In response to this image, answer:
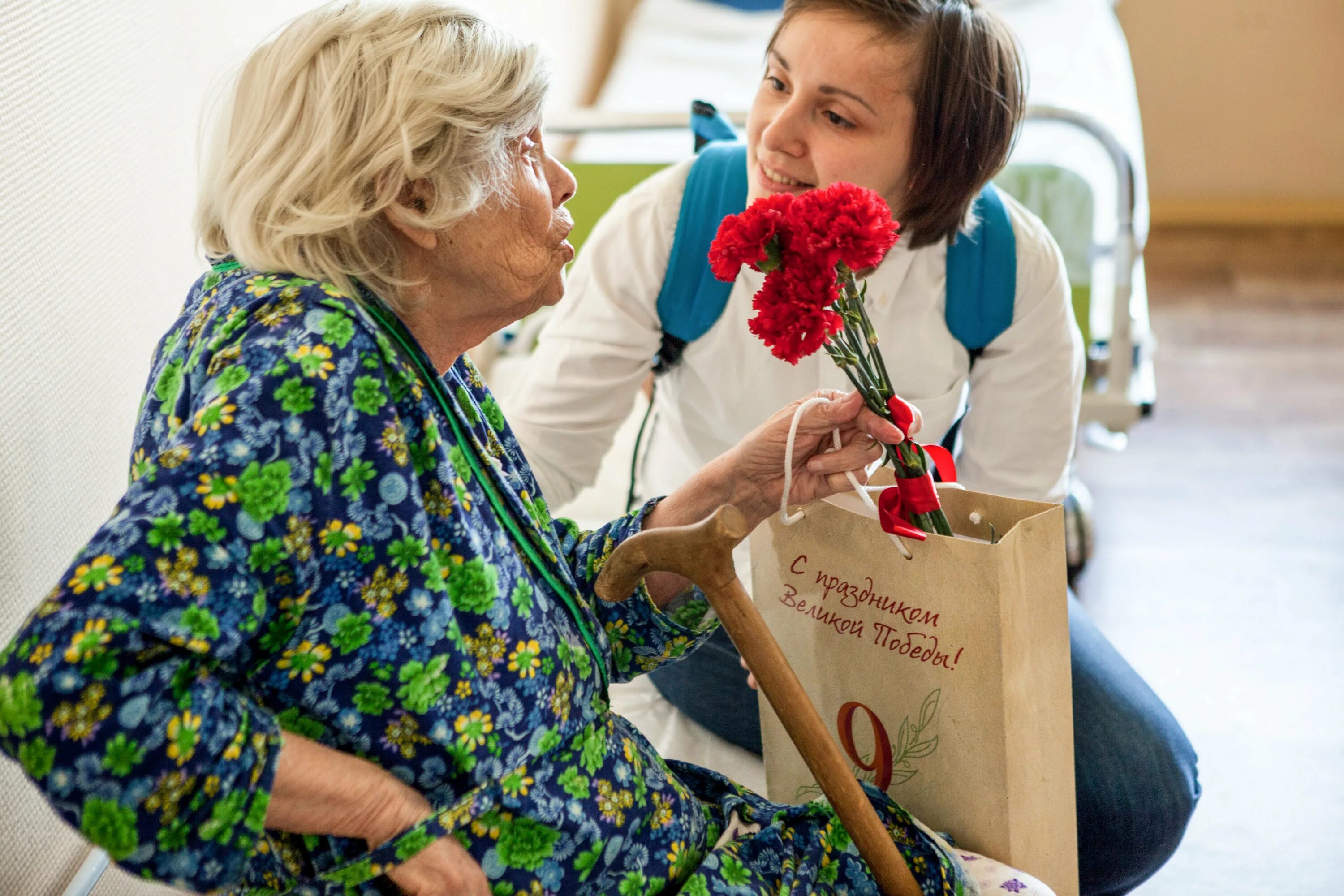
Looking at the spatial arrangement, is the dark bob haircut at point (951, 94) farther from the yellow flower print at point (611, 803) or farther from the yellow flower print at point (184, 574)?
the yellow flower print at point (184, 574)

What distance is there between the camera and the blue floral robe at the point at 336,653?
0.71 metres

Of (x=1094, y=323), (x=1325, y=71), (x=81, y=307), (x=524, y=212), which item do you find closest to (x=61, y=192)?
(x=81, y=307)

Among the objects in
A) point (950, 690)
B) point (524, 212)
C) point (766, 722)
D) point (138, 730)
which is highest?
point (524, 212)

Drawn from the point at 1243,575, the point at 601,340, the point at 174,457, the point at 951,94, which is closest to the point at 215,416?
the point at 174,457

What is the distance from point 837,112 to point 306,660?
868 mm

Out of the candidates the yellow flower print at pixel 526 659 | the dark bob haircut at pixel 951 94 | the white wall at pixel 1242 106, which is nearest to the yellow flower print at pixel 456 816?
the yellow flower print at pixel 526 659

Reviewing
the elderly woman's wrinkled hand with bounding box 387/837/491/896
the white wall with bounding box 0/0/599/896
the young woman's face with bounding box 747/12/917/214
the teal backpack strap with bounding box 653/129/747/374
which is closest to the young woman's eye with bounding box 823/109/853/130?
the young woman's face with bounding box 747/12/917/214

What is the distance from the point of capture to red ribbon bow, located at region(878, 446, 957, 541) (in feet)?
3.37

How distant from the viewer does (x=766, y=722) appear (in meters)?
1.25

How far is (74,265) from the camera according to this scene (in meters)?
1.14

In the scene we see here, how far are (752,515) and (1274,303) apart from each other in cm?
339

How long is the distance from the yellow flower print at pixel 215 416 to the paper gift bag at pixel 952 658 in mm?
552

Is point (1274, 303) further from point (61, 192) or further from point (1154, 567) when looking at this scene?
point (61, 192)

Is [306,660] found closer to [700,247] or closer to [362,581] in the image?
[362,581]
